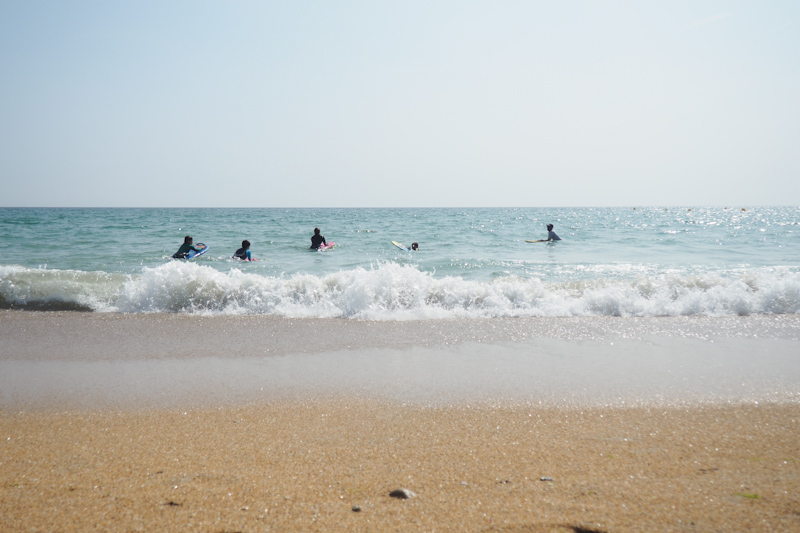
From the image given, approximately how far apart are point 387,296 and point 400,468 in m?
5.61

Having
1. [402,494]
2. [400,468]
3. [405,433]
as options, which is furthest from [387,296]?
[402,494]

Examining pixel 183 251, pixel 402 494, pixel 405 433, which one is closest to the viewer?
pixel 402 494

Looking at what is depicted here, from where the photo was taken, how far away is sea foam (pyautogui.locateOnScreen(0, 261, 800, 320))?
783 centimetres

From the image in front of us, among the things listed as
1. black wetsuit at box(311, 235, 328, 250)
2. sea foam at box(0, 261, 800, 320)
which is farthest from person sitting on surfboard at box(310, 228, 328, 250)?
sea foam at box(0, 261, 800, 320)

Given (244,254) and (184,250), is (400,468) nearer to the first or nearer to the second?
(244,254)

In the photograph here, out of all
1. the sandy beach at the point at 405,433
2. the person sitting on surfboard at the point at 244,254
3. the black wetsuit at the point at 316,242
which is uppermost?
the black wetsuit at the point at 316,242

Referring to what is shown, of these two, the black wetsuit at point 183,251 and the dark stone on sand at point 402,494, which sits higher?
the black wetsuit at point 183,251

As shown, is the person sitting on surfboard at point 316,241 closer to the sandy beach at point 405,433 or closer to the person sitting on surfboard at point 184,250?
the person sitting on surfboard at point 184,250

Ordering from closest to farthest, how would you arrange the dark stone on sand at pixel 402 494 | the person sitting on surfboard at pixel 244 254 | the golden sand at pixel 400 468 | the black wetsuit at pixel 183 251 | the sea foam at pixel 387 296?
the golden sand at pixel 400 468
the dark stone on sand at pixel 402 494
the sea foam at pixel 387 296
the black wetsuit at pixel 183 251
the person sitting on surfboard at pixel 244 254

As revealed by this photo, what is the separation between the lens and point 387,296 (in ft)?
27.2

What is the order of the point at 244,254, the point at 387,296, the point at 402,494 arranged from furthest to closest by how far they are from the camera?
the point at 244,254
the point at 387,296
the point at 402,494

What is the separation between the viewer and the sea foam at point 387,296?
7832 millimetres

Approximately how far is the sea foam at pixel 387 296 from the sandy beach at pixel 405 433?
1.59 m

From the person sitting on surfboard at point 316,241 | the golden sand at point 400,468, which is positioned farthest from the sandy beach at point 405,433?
the person sitting on surfboard at point 316,241
